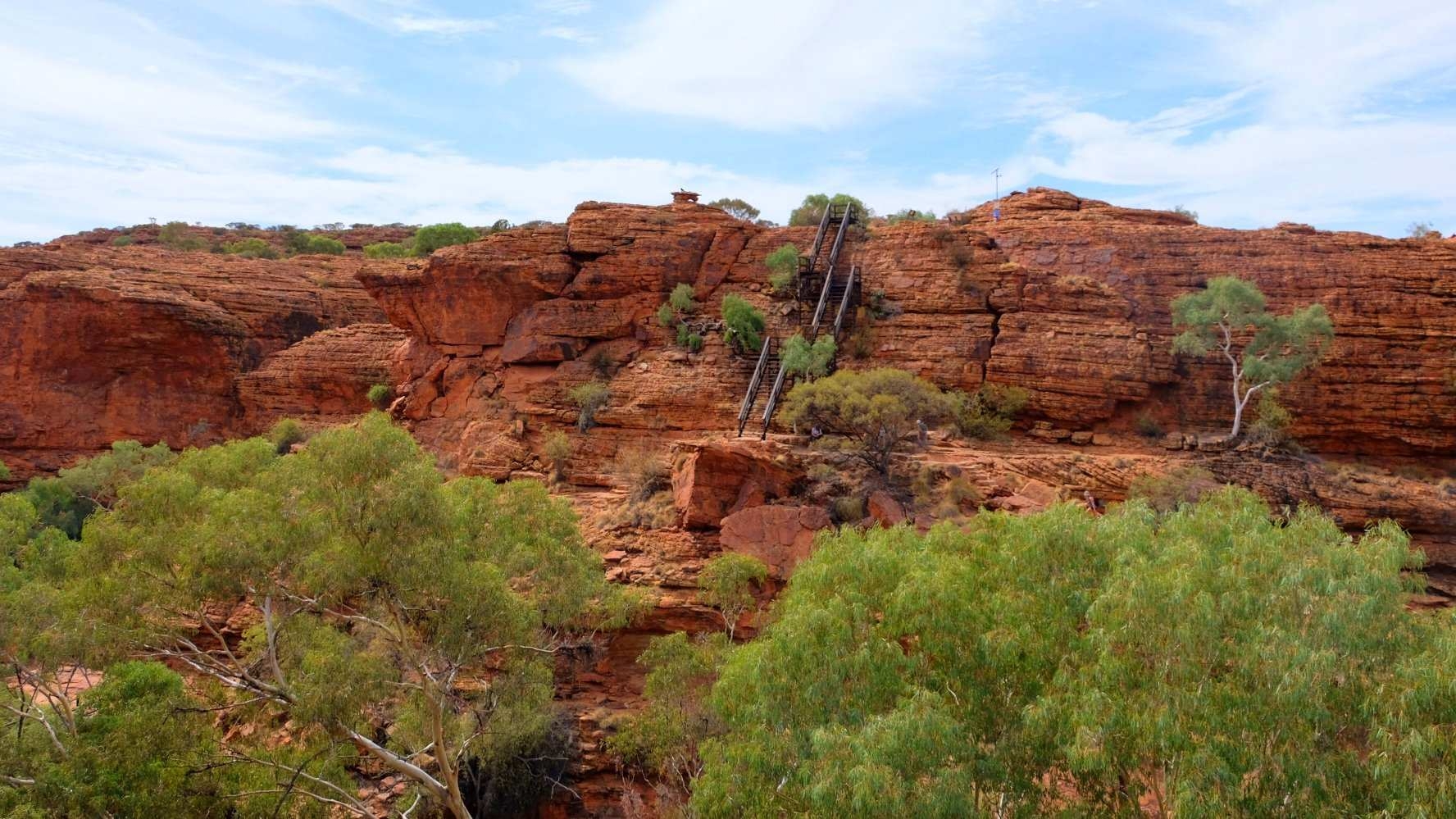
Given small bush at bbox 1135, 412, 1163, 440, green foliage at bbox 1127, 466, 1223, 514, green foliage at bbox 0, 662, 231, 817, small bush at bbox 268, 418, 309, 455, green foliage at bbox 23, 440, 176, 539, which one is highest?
small bush at bbox 1135, 412, 1163, 440

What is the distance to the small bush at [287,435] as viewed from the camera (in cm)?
3130

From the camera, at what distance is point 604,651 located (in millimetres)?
18656

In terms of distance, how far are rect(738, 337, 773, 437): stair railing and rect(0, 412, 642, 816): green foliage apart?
9.21m

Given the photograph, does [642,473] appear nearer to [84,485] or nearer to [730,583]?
[730,583]

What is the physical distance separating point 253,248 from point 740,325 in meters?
36.7

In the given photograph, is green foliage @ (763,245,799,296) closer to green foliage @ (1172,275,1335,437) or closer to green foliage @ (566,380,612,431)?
green foliage @ (566,380,612,431)

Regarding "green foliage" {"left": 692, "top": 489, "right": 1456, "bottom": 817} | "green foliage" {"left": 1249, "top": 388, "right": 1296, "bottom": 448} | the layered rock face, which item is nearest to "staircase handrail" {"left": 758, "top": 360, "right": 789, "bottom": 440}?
"green foliage" {"left": 692, "top": 489, "right": 1456, "bottom": 817}

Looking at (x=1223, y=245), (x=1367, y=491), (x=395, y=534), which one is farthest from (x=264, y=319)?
(x=1367, y=491)

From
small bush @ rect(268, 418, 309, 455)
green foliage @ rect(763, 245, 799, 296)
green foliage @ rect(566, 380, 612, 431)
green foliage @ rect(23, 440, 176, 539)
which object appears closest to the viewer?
green foliage @ rect(566, 380, 612, 431)

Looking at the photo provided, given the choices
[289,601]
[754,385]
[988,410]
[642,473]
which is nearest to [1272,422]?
[988,410]

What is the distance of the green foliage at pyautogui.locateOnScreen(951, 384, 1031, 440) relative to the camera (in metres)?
24.3

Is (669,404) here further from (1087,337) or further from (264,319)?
(264,319)

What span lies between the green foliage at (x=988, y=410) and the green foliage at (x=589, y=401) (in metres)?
9.58

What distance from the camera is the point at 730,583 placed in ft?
56.3
